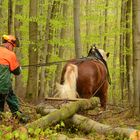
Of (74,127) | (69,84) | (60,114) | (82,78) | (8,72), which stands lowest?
(74,127)

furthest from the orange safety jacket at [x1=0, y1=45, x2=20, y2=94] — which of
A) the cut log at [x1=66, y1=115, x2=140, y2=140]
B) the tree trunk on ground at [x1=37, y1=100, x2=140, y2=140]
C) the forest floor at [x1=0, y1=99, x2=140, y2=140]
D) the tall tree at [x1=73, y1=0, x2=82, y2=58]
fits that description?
the tall tree at [x1=73, y1=0, x2=82, y2=58]

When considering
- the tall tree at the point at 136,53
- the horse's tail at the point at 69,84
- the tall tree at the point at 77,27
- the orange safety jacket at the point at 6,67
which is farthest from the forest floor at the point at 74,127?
the tall tree at the point at 77,27

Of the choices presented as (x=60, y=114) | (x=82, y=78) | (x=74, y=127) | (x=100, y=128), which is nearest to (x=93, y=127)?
(x=100, y=128)

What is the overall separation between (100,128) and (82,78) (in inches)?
103

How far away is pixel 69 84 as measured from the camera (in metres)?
9.79

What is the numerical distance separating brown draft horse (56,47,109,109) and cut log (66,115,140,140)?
170cm

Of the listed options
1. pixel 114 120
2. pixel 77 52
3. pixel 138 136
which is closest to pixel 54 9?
pixel 77 52

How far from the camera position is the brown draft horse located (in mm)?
9766

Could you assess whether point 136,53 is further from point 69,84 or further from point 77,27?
point 77,27

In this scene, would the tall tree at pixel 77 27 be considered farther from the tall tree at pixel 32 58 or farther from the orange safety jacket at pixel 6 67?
the orange safety jacket at pixel 6 67

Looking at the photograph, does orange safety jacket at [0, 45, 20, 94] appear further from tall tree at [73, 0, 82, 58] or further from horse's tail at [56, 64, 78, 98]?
tall tree at [73, 0, 82, 58]

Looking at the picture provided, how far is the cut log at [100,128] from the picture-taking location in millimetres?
6721

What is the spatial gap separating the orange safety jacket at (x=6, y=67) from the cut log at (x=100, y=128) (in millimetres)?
1581

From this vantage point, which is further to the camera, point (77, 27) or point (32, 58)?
point (32, 58)
